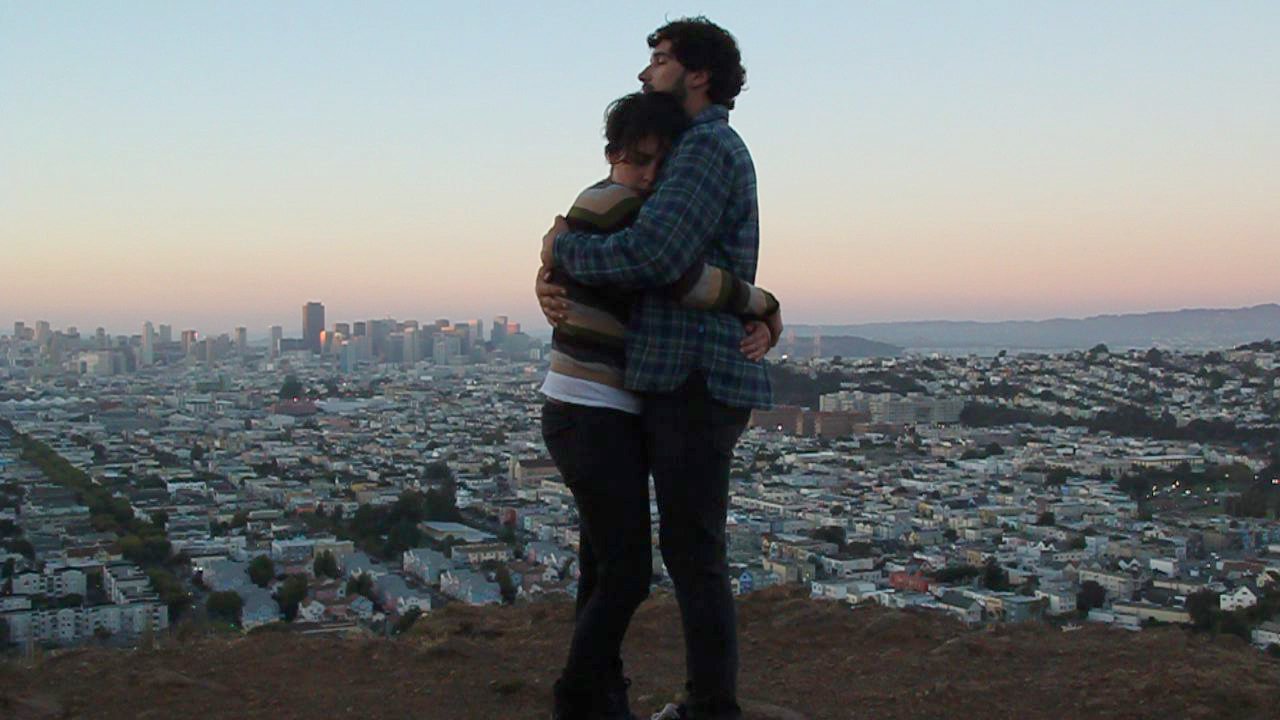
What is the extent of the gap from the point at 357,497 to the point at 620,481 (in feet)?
40.6

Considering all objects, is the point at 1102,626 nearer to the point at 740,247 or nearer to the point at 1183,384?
the point at 740,247

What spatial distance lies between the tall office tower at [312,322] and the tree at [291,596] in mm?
38339

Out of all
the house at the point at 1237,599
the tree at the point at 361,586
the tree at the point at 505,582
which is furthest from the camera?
the tree at the point at 361,586

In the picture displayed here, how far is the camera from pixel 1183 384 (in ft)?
87.7

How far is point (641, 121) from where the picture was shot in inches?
98.0

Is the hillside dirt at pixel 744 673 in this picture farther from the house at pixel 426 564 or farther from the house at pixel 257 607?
the house at pixel 426 564

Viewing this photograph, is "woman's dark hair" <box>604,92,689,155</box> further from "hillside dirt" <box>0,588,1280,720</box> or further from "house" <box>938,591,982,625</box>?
"house" <box>938,591,982,625</box>

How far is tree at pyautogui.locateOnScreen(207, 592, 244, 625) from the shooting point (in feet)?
21.7

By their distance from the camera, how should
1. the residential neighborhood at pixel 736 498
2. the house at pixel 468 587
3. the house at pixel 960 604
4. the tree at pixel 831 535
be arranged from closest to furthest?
the house at pixel 960 604, the residential neighborhood at pixel 736 498, the house at pixel 468 587, the tree at pixel 831 535

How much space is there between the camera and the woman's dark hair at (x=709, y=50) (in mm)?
2596

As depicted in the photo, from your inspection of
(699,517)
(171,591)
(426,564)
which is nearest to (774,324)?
(699,517)

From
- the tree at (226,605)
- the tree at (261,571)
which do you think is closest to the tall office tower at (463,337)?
the tree at (261,571)

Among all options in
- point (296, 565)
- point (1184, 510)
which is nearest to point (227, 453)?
point (296, 565)

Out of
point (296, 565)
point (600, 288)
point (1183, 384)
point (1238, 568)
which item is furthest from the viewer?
point (1183, 384)
